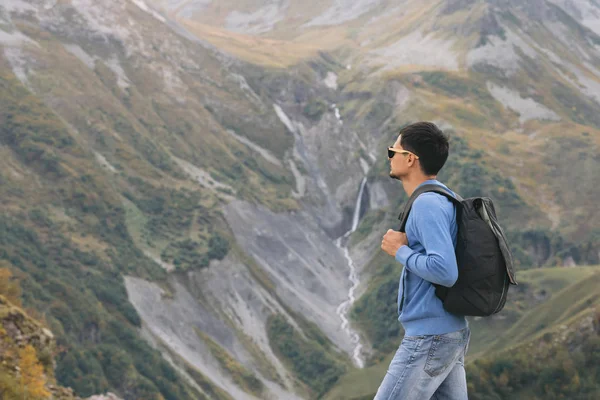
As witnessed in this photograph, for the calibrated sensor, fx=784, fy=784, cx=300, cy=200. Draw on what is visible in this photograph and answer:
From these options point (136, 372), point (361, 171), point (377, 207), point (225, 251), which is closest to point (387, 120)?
point (361, 171)

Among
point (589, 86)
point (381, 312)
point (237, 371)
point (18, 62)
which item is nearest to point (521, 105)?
point (589, 86)

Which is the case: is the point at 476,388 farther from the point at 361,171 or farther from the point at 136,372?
the point at 361,171

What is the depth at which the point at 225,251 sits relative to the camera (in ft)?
325

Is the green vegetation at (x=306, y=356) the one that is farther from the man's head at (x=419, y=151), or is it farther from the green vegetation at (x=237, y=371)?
the man's head at (x=419, y=151)

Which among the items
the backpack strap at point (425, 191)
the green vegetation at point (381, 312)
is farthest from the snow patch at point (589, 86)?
the backpack strap at point (425, 191)

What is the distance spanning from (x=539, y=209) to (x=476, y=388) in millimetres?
71475

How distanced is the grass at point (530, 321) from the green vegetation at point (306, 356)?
78.3 inches

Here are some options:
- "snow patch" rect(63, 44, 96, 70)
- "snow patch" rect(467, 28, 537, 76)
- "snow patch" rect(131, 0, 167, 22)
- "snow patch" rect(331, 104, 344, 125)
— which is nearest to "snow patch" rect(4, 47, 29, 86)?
"snow patch" rect(63, 44, 96, 70)

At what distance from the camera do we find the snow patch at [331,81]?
18477cm

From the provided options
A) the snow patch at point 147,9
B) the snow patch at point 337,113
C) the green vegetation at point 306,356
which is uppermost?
the snow patch at point 147,9

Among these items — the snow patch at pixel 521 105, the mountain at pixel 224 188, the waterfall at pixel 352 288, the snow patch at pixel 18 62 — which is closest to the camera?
the mountain at pixel 224 188

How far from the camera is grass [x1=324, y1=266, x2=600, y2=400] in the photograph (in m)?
66.6

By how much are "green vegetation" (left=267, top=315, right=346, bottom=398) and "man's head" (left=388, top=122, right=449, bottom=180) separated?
78.9 meters

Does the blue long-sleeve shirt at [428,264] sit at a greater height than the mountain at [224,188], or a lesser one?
greater
